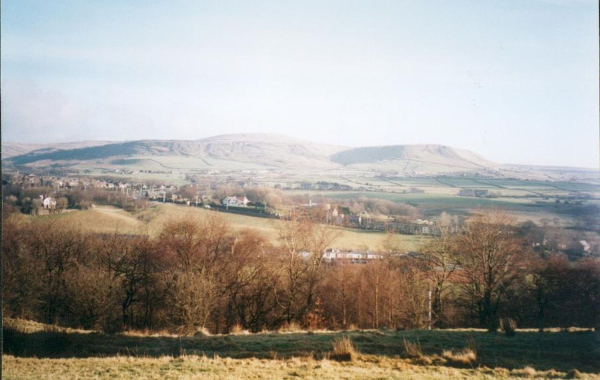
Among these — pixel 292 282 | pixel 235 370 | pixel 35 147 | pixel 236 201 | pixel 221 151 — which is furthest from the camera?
pixel 221 151

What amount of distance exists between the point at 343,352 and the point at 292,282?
14.2 m

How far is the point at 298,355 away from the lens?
1162cm

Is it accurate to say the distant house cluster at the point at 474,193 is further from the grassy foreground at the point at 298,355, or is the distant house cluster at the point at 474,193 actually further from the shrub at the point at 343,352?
the shrub at the point at 343,352

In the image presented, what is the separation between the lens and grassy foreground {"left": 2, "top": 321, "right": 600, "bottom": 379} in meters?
9.59

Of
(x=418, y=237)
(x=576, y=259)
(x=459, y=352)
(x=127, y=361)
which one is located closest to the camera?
A: (x=127, y=361)

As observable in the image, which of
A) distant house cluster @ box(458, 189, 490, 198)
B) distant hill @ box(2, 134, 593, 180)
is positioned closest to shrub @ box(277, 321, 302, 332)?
distant house cluster @ box(458, 189, 490, 198)

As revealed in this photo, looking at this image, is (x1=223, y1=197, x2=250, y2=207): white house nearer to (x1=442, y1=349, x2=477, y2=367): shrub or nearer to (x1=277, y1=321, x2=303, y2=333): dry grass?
(x1=277, y1=321, x2=303, y2=333): dry grass

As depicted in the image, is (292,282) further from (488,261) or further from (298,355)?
(298,355)

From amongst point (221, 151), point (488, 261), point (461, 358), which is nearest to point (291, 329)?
point (461, 358)

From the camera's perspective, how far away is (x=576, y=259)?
27.9 metres

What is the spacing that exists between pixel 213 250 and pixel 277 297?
22.4 ft

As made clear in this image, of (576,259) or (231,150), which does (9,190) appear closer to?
(576,259)

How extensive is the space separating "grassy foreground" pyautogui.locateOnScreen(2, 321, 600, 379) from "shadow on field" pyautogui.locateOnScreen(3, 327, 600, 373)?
0.11ft

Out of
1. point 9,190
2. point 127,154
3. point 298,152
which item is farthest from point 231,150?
point 9,190
